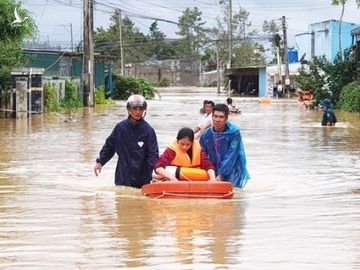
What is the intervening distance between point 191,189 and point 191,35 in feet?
431

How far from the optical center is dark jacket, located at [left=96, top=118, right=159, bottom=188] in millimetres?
11289

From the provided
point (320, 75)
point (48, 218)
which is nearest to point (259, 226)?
point (48, 218)

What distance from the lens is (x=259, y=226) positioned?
934cm

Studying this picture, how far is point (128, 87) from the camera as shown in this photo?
65.3 meters

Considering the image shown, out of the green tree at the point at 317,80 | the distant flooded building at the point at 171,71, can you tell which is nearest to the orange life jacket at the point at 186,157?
the green tree at the point at 317,80

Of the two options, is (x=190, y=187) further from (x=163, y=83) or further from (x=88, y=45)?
(x=163, y=83)

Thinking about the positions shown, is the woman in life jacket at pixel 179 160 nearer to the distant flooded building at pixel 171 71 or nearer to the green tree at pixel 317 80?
the green tree at pixel 317 80

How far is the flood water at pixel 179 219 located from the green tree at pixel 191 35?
386 feet

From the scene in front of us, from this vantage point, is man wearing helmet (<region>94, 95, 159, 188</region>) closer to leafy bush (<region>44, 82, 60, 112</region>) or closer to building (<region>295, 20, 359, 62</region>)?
leafy bush (<region>44, 82, 60, 112</region>)

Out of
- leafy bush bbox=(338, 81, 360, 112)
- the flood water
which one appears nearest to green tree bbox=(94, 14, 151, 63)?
leafy bush bbox=(338, 81, 360, 112)

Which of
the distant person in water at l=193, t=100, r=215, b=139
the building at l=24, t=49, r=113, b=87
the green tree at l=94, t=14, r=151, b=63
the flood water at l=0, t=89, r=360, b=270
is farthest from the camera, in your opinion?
the green tree at l=94, t=14, r=151, b=63

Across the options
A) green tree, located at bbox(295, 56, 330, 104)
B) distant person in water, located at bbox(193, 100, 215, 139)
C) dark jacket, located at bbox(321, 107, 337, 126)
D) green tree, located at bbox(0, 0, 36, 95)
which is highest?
green tree, located at bbox(0, 0, 36, 95)

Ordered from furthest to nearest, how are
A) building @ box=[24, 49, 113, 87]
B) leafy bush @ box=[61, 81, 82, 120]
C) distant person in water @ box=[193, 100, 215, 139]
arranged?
building @ box=[24, 49, 113, 87]
leafy bush @ box=[61, 81, 82, 120]
distant person in water @ box=[193, 100, 215, 139]

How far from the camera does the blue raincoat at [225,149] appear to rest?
11391 mm
